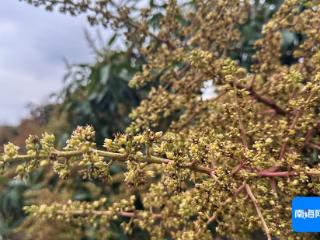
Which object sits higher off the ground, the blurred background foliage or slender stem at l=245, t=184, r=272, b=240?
the blurred background foliage

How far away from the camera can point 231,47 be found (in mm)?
2359

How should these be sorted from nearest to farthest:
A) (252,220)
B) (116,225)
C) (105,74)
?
(252,220) → (116,225) → (105,74)

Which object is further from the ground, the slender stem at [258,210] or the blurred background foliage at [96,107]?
the blurred background foliage at [96,107]

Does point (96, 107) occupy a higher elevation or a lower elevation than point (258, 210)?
higher

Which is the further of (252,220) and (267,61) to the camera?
(267,61)

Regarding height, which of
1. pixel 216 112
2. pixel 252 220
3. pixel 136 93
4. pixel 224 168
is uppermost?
pixel 136 93

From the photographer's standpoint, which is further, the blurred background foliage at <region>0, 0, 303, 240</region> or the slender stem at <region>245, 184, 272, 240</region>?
the blurred background foliage at <region>0, 0, 303, 240</region>

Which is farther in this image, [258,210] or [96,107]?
[96,107]

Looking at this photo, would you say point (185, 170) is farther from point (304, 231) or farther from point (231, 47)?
point (231, 47)

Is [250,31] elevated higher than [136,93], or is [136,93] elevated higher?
[250,31]

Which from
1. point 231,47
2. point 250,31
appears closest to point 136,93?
point 250,31

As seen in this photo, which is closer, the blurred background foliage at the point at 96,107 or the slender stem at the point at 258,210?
the slender stem at the point at 258,210

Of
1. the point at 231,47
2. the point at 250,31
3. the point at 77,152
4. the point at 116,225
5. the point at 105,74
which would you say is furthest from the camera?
the point at 105,74

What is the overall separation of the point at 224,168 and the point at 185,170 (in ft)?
0.37
